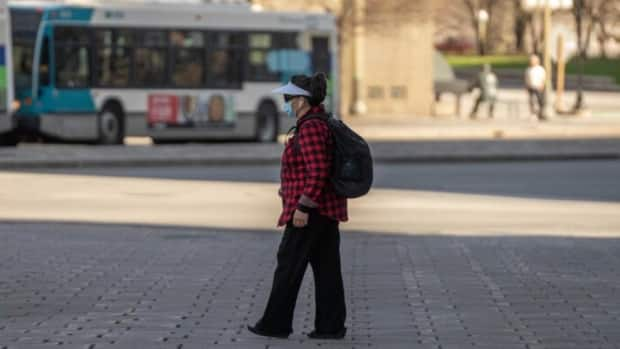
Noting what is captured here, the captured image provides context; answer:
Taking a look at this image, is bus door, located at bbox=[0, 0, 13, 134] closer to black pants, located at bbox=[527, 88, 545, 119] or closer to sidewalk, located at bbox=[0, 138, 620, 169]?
sidewalk, located at bbox=[0, 138, 620, 169]

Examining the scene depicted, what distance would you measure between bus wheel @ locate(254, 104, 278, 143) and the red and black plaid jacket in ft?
91.3

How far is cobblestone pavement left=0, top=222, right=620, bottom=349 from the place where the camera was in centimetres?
987

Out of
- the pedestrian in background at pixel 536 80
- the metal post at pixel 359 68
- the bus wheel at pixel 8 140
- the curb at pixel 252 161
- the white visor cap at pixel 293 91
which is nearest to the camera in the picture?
the white visor cap at pixel 293 91

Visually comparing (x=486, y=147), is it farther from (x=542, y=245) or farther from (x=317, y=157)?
(x=317, y=157)

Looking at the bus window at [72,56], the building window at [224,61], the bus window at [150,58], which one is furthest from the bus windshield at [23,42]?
the building window at [224,61]

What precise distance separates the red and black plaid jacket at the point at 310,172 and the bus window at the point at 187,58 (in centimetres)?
2709

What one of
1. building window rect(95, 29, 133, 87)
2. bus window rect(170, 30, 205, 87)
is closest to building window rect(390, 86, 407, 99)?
bus window rect(170, 30, 205, 87)

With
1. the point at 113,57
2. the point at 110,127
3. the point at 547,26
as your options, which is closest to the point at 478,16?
the point at 547,26

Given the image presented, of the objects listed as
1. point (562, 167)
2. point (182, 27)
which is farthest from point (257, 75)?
point (562, 167)

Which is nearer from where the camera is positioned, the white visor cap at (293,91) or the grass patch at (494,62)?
the white visor cap at (293,91)

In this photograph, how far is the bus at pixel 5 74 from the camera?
3306 centimetres

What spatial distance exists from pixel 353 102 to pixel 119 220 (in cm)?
3222

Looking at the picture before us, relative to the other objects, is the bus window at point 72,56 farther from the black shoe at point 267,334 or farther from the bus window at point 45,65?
the black shoe at point 267,334

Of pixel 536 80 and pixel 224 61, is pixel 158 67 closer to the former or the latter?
pixel 224 61
